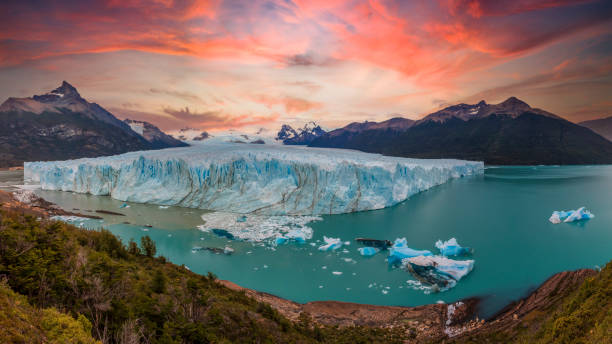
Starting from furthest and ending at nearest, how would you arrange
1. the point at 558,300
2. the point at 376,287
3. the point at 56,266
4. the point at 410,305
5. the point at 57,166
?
the point at 57,166 < the point at 376,287 < the point at 410,305 < the point at 558,300 < the point at 56,266

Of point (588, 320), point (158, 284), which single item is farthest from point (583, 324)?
point (158, 284)

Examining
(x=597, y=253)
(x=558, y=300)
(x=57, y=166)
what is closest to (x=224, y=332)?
(x=558, y=300)

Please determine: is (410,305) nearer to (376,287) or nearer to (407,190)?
(376,287)

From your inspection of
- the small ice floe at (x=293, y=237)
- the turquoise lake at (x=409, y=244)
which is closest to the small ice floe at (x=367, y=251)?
the turquoise lake at (x=409, y=244)

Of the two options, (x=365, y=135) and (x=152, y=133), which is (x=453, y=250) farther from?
(x=152, y=133)

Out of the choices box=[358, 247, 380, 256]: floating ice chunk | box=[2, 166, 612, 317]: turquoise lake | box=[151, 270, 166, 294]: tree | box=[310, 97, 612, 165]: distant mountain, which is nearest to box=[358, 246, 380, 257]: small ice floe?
box=[358, 247, 380, 256]: floating ice chunk
